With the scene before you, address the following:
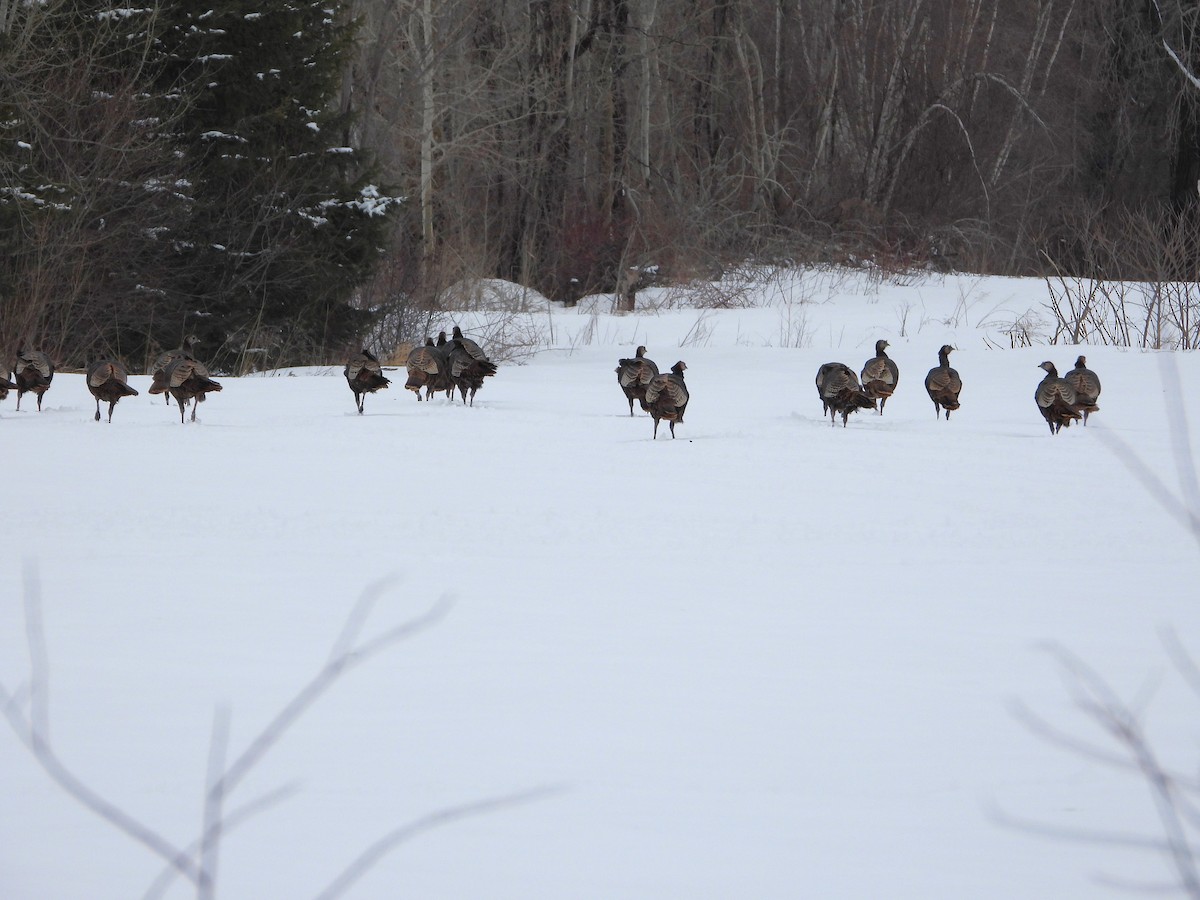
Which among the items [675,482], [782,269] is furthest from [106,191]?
[782,269]

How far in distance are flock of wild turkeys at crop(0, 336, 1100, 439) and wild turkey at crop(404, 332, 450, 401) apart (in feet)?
0.04

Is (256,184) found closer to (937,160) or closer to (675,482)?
(675,482)

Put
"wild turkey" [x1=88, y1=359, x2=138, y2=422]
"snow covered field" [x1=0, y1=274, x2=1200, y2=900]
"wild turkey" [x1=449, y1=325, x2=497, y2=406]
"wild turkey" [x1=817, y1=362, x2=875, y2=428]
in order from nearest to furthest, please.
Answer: "snow covered field" [x1=0, y1=274, x2=1200, y2=900], "wild turkey" [x1=88, y1=359, x2=138, y2=422], "wild turkey" [x1=817, y1=362, x2=875, y2=428], "wild turkey" [x1=449, y1=325, x2=497, y2=406]

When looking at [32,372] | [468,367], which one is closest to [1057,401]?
[468,367]

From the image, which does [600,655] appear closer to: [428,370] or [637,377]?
[637,377]

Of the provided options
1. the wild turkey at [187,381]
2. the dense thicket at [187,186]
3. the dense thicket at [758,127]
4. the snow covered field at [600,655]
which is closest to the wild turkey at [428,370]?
the snow covered field at [600,655]

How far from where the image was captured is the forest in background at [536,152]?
21.2 m

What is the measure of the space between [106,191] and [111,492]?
43.5 feet

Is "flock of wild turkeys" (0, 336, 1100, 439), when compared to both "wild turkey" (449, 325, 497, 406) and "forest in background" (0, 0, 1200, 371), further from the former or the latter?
"forest in background" (0, 0, 1200, 371)

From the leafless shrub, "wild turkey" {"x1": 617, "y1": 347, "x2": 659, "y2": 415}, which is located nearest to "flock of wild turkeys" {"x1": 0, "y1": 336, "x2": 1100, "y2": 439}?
"wild turkey" {"x1": 617, "y1": 347, "x2": 659, "y2": 415}

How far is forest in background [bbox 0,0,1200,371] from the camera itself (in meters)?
21.2

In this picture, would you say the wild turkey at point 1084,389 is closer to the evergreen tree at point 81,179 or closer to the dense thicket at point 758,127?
the evergreen tree at point 81,179

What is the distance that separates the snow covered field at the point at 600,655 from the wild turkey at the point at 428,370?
2109 millimetres

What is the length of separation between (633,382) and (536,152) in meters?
24.0
